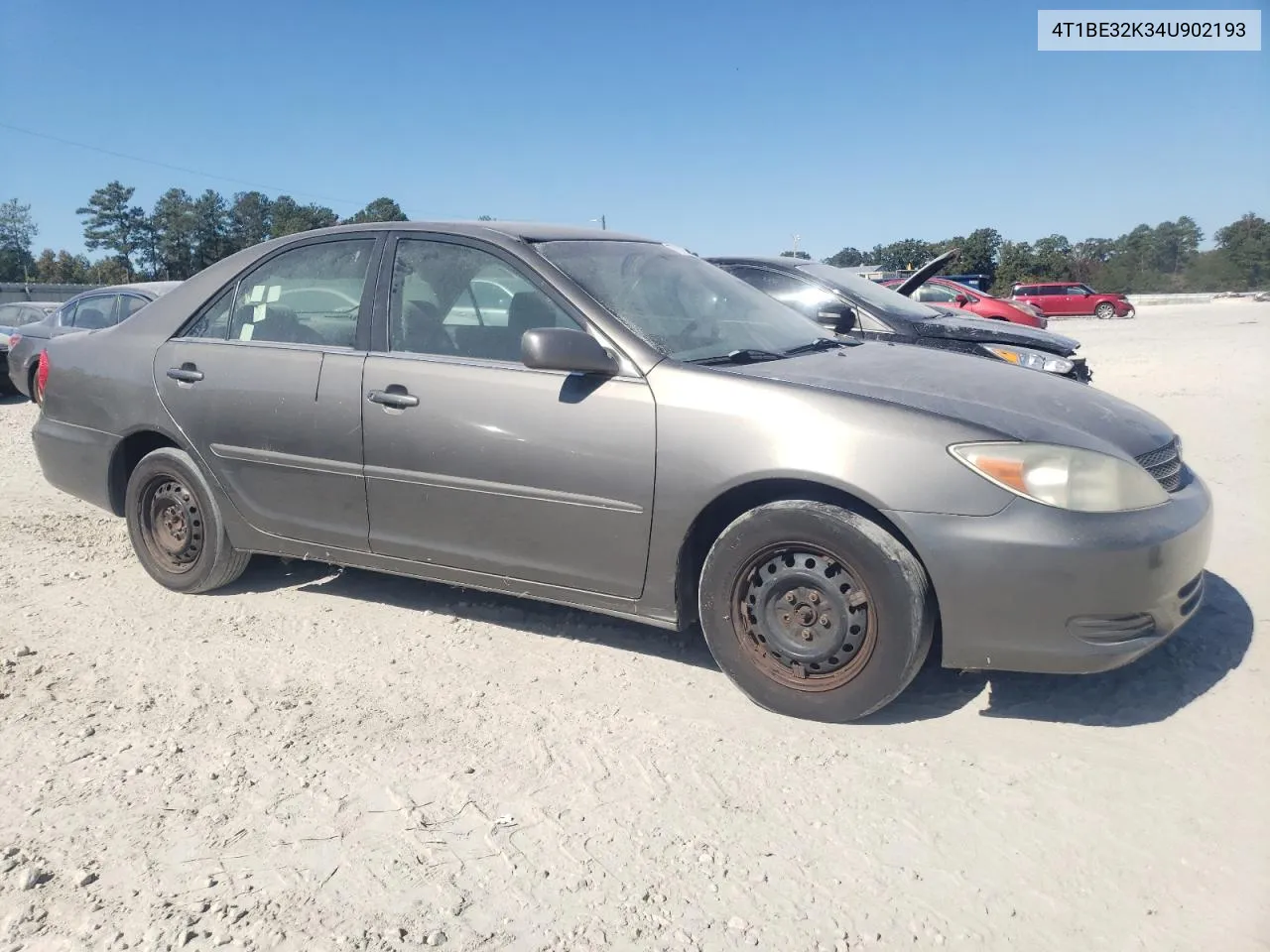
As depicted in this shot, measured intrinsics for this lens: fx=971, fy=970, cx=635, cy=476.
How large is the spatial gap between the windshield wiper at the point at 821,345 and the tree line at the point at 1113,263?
56486 mm

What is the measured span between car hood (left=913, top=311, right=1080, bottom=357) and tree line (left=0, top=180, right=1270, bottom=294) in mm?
54653

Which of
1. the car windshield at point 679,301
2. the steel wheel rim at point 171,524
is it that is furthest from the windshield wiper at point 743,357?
the steel wheel rim at point 171,524

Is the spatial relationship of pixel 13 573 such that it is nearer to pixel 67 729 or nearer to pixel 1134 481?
pixel 67 729

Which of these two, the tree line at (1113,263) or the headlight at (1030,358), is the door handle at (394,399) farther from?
the tree line at (1113,263)

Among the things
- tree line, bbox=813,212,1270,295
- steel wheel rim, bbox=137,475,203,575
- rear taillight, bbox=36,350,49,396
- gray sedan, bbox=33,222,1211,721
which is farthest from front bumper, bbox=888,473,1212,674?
tree line, bbox=813,212,1270,295

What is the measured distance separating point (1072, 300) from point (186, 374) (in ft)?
129

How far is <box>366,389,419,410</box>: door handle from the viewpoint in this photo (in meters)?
3.77

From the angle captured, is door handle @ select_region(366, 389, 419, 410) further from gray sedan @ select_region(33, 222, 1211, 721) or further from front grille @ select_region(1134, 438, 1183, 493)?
front grille @ select_region(1134, 438, 1183, 493)

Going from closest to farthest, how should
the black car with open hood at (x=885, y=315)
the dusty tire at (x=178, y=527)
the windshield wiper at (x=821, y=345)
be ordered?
the windshield wiper at (x=821, y=345)
the dusty tire at (x=178, y=527)
the black car with open hood at (x=885, y=315)

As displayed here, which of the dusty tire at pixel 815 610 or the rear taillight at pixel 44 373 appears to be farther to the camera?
the rear taillight at pixel 44 373

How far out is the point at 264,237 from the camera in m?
66.2

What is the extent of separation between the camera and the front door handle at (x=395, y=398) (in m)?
3.77

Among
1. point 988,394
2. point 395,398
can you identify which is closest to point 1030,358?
point 988,394

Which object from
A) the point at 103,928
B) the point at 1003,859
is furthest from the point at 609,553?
the point at 103,928
